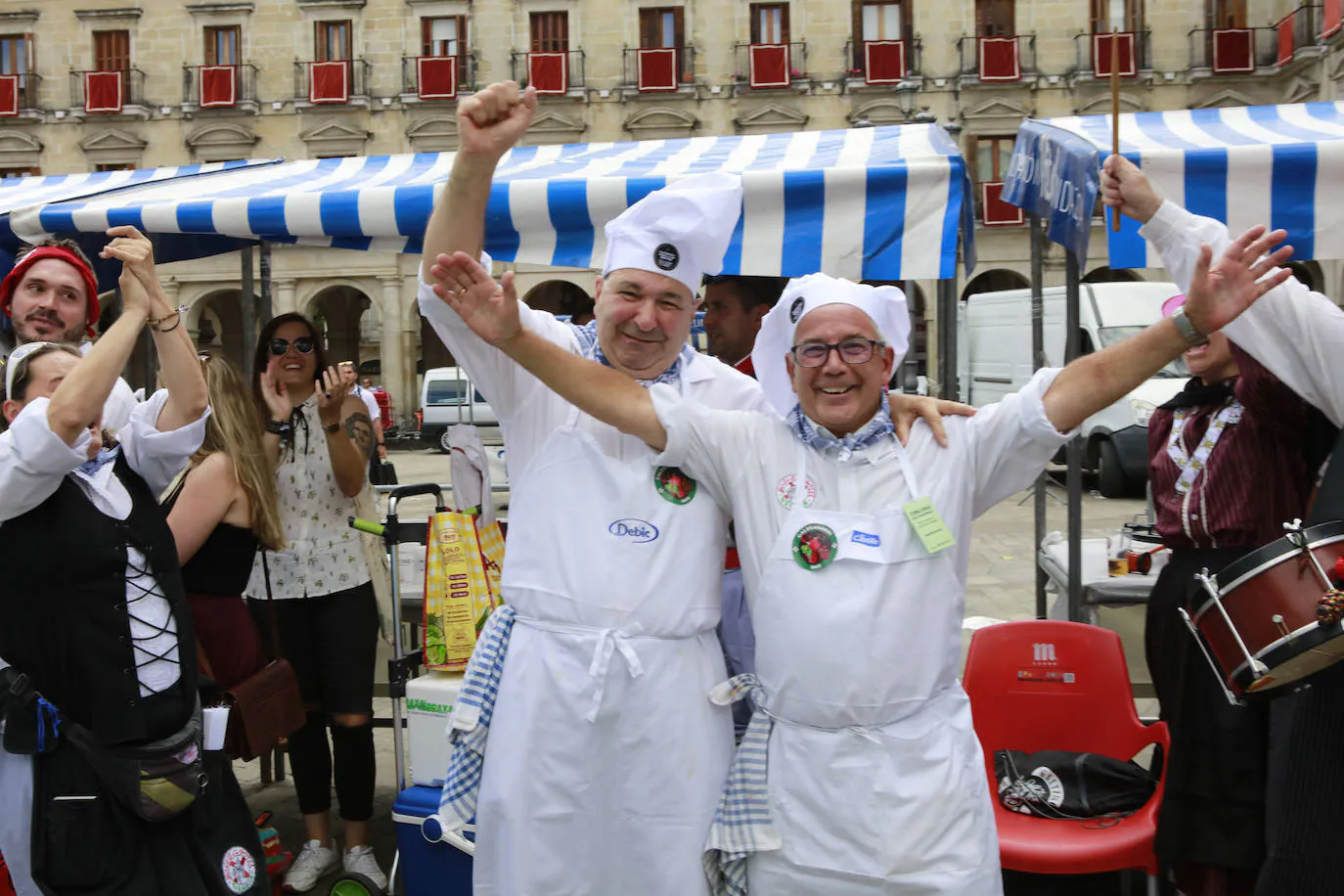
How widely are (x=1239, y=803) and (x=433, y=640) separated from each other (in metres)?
2.47

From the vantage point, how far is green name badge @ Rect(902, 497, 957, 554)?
2.14 metres

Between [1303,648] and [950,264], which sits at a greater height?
[950,264]

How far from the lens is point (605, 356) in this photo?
8.16ft

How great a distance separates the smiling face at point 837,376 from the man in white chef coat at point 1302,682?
750mm

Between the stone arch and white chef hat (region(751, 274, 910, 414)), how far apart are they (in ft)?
89.8

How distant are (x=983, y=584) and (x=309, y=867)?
20.8 ft

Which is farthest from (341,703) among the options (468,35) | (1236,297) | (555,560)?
(468,35)

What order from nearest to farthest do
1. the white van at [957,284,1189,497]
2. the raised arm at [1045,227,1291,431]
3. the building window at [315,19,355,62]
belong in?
the raised arm at [1045,227,1291,431] → the white van at [957,284,1189,497] → the building window at [315,19,355,62]

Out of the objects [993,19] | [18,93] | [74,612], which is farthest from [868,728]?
[18,93]

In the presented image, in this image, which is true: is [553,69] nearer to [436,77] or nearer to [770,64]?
[436,77]

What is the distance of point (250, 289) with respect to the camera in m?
5.72

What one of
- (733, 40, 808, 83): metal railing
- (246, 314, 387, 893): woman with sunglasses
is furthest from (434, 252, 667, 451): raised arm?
(733, 40, 808, 83): metal railing

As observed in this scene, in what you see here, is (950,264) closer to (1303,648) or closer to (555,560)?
(1303,648)

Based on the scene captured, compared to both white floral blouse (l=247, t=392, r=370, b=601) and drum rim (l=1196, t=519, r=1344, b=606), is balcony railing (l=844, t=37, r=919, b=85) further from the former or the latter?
drum rim (l=1196, t=519, r=1344, b=606)
